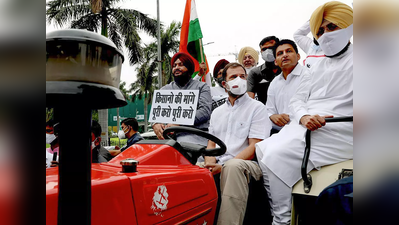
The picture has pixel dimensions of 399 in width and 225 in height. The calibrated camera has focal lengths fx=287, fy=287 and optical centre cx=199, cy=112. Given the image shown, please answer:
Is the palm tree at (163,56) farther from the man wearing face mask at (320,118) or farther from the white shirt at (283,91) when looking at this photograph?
the man wearing face mask at (320,118)

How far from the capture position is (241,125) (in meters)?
2.64

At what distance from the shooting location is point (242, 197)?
1.90 meters

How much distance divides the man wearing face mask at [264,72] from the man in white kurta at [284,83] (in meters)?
0.71

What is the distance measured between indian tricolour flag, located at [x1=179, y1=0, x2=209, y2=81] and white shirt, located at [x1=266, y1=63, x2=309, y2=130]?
221 centimetres

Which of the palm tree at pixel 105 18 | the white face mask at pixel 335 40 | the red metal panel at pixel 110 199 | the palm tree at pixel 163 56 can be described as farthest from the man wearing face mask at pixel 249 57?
the palm tree at pixel 163 56

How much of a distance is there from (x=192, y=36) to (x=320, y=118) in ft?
13.1

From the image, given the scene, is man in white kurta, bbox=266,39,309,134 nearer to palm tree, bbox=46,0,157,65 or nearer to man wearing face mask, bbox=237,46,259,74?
man wearing face mask, bbox=237,46,259,74

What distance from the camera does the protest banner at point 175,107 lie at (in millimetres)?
3309
